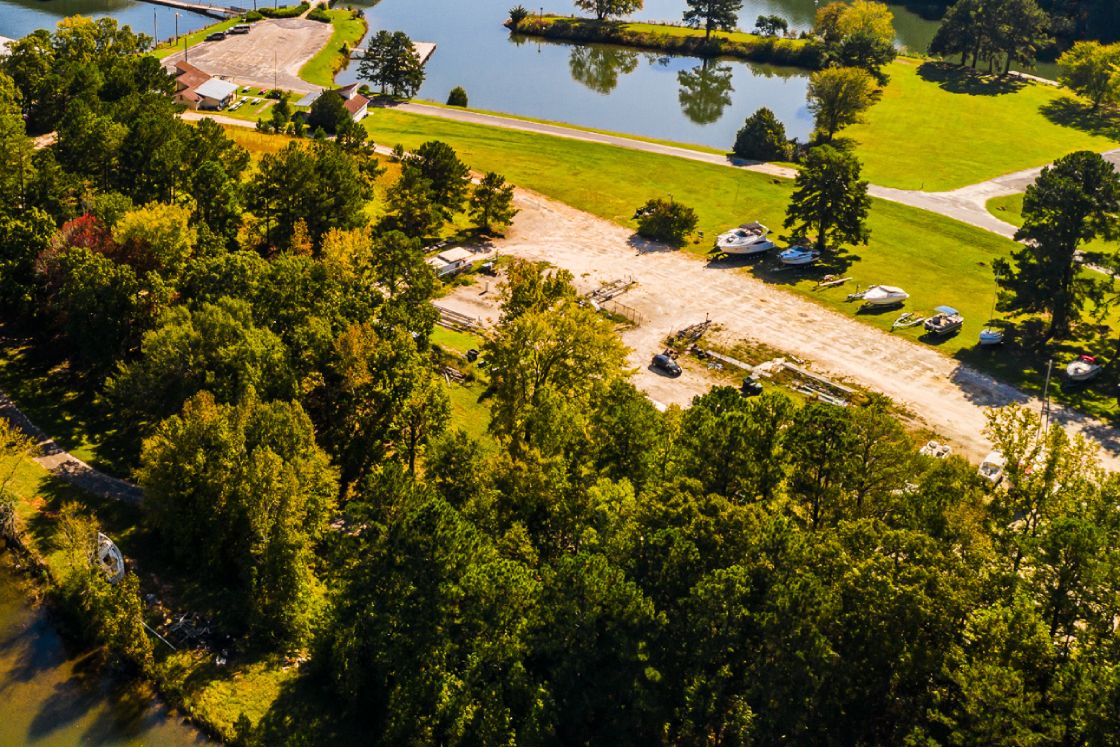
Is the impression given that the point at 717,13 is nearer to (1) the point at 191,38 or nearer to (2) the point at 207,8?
(1) the point at 191,38

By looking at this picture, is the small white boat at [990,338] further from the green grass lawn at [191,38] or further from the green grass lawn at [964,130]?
the green grass lawn at [191,38]

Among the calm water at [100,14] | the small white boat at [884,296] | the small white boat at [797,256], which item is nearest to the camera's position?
the small white boat at [884,296]

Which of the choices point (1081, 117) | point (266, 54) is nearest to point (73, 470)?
point (266, 54)

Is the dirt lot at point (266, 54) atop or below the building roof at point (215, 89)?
atop

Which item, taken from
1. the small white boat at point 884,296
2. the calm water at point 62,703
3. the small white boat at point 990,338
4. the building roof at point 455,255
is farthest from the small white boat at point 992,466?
the calm water at point 62,703

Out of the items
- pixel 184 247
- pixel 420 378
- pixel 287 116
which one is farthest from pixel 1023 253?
pixel 287 116

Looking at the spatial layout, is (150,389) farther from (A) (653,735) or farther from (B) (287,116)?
(B) (287,116)

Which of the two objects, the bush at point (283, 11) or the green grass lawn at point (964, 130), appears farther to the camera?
the bush at point (283, 11)

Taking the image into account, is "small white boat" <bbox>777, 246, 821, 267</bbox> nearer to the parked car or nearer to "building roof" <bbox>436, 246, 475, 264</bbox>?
the parked car
